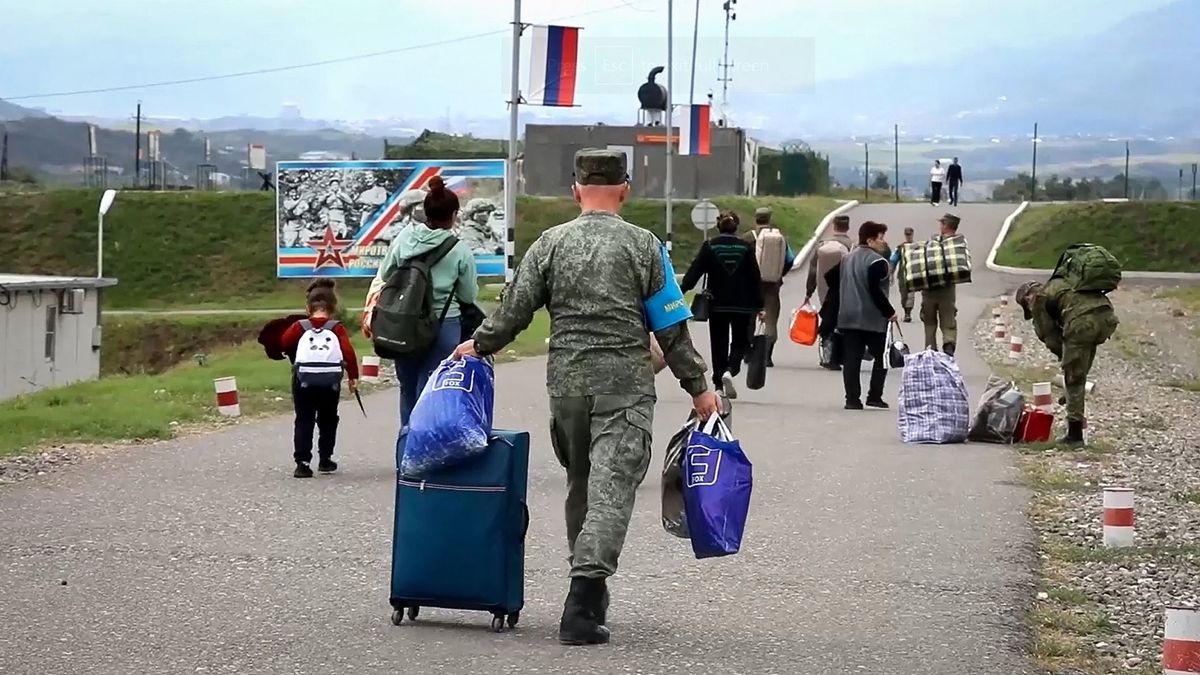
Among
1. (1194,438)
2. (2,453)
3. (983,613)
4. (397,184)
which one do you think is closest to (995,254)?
(397,184)

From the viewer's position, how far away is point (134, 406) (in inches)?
664

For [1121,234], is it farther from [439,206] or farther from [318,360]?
[439,206]

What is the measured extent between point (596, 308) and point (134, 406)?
10.8m

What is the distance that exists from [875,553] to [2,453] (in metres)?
7.01

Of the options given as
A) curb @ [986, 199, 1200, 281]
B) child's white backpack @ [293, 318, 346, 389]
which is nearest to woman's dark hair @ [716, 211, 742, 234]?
child's white backpack @ [293, 318, 346, 389]

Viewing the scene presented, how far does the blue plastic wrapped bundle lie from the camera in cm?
705

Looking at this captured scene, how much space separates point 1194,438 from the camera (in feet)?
56.2

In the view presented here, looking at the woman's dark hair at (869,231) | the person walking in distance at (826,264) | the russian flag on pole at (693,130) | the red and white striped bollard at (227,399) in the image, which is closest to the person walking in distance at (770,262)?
the person walking in distance at (826,264)

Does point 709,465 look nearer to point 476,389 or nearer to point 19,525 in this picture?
point 476,389

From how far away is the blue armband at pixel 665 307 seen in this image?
7098 millimetres

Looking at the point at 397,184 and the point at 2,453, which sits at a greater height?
the point at 397,184

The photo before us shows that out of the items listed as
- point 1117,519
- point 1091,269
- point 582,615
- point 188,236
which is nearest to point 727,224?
point 1091,269

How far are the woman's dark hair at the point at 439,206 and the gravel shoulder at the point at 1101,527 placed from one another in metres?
3.85

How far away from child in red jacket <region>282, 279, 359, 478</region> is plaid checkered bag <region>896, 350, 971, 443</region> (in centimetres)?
508
